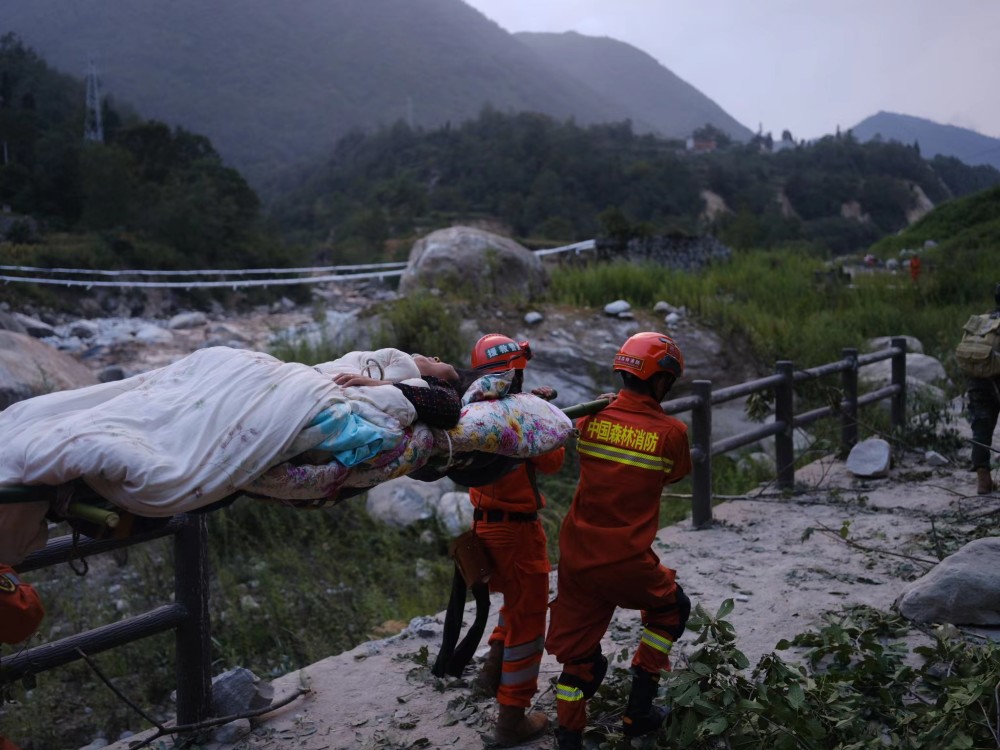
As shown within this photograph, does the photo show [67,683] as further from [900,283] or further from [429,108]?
[429,108]

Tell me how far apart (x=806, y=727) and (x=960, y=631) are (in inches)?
56.4

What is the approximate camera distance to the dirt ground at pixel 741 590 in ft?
12.3

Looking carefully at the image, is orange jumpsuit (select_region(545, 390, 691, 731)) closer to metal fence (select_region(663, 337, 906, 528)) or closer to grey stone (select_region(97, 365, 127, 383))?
metal fence (select_region(663, 337, 906, 528))

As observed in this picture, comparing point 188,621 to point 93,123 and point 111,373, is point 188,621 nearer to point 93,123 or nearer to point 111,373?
point 111,373

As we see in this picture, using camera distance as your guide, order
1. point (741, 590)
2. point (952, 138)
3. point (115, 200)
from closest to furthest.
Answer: point (741, 590) < point (115, 200) < point (952, 138)

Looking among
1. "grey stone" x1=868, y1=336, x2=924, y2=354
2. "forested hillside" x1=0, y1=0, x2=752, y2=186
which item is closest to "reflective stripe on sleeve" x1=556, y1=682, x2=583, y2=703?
"grey stone" x1=868, y1=336, x2=924, y2=354

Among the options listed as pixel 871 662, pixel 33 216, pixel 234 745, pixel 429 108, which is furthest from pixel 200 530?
pixel 429 108

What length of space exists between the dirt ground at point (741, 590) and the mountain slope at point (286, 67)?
6478cm

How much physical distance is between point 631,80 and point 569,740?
13347cm

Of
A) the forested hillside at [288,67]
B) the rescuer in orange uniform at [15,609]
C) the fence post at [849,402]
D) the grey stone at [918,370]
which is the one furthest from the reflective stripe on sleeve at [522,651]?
the forested hillside at [288,67]

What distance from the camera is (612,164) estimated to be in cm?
4116

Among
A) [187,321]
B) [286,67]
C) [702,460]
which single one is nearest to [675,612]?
[702,460]

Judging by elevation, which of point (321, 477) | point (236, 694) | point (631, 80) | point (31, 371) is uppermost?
point (631, 80)

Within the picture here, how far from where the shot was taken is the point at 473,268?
1211 centimetres
